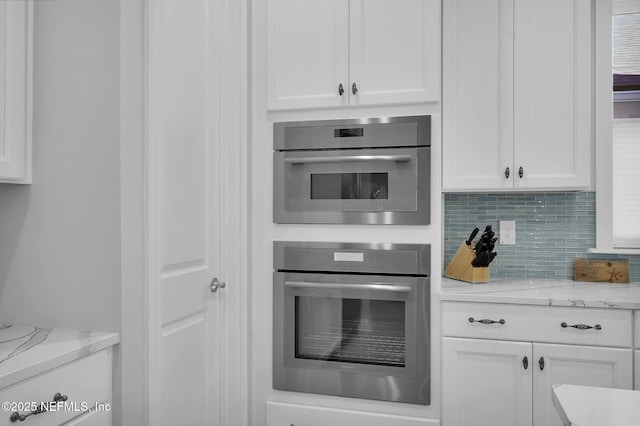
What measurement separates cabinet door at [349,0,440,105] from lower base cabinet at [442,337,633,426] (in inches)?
44.9

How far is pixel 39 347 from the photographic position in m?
1.34

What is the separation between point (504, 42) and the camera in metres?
2.35

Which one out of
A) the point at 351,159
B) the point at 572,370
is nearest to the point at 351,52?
the point at 351,159

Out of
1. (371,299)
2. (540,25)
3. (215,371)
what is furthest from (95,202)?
(540,25)

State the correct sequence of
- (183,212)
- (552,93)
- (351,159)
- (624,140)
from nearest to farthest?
(183,212) → (351,159) → (552,93) → (624,140)

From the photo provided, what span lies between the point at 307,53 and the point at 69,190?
1.25 meters

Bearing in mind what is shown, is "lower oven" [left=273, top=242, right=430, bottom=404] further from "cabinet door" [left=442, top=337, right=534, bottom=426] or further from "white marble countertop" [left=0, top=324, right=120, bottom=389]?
"white marble countertop" [left=0, top=324, right=120, bottom=389]

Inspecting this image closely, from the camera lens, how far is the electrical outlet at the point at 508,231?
2.65 m

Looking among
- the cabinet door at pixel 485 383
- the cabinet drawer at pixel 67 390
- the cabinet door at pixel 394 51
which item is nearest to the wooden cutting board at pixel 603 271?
the cabinet door at pixel 485 383

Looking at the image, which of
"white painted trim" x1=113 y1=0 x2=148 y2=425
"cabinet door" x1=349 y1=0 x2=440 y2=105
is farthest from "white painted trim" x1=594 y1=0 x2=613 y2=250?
"white painted trim" x1=113 y1=0 x2=148 y2=425

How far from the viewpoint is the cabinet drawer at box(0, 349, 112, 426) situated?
3.80 ft

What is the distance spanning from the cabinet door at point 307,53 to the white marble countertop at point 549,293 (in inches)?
40.9

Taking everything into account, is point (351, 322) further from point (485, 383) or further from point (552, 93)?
point (552, 93)

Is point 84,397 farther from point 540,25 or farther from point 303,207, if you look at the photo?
point 540,25
